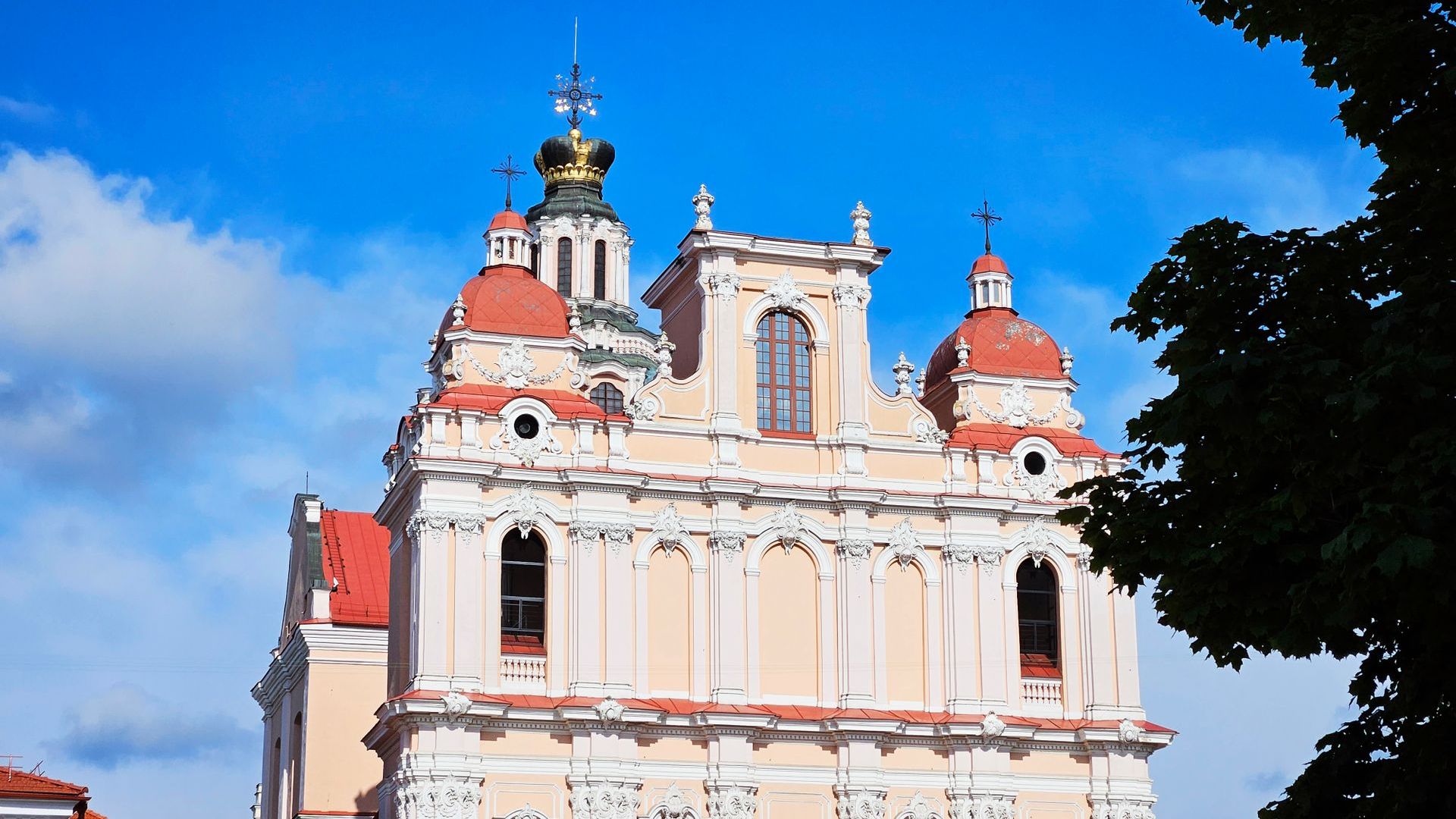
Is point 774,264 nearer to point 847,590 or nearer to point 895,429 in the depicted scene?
point 895,429

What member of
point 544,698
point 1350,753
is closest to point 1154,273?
point 1350,753

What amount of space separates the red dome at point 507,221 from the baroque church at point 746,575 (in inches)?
4.1

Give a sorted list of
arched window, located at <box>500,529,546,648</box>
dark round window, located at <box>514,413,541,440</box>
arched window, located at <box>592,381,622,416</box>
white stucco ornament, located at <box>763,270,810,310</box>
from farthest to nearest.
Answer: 1. arched window, located at <box>592,381,622,416</box>
2. white stucco ornament, located at <box>763,270,810,310</box>
3. dark round window, located at <box>514,413,541,440</box>
4. arched window, located at <box>500,529,546,648</box>

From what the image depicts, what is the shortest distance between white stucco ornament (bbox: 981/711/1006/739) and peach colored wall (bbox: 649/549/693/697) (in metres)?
6.10

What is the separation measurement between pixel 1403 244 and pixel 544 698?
75.5ft

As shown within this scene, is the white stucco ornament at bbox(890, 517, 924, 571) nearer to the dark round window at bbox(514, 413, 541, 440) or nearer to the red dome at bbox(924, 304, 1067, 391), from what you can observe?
the red dome at bbox(924, 304, 1067, 391)

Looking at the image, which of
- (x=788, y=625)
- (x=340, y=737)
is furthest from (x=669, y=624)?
(x=340, y=737)

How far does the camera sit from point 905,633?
40875 mm

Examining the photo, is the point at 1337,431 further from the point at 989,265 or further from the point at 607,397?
the point at 607,397

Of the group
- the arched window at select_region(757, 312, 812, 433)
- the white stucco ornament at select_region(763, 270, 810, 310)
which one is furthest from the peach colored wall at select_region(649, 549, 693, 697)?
the white stucco ornament at select_region(763, 270, 810, 310)

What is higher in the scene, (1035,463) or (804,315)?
(804,315)

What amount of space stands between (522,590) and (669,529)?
10.6ft

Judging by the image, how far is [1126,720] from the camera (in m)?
40.9

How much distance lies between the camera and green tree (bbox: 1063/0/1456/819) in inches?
667
